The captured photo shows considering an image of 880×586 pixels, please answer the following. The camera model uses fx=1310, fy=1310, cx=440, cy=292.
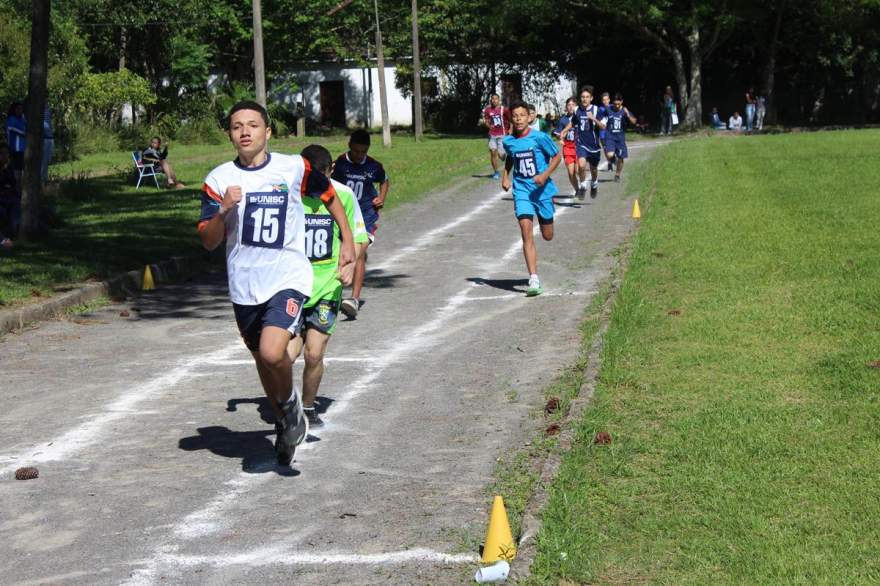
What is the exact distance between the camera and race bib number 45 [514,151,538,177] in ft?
45.5

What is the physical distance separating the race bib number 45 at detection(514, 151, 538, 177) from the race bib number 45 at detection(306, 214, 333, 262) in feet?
18.4

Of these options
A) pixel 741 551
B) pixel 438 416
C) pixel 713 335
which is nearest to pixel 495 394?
pixel 438 416

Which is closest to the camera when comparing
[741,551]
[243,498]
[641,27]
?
[741,551]

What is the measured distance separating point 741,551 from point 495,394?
147 inches

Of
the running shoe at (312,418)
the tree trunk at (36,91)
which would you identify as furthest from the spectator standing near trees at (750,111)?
the running shoe at (312,418)

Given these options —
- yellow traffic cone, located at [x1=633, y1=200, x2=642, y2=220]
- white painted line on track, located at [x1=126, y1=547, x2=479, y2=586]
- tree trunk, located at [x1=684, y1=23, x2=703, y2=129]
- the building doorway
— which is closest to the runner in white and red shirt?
yellow traffic cone, located at [x1=633, y1=200, x2=642, y2=220]

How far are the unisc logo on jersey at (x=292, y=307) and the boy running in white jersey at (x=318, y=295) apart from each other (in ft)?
1.02

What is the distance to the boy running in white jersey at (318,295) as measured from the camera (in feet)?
25.7

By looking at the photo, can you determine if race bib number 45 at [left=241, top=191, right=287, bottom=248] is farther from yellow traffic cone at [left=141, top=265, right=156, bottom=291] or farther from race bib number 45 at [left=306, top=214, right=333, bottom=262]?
yellow traffic cone at [left=141, top=265, right=156, bottom=291]

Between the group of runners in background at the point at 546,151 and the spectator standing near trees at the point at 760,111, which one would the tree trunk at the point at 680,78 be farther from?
the group of runners in background at the point at 546,151

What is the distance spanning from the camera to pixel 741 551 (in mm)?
5371

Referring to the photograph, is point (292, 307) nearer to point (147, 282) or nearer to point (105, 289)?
point (105, 289)

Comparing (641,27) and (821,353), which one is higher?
(641,27)

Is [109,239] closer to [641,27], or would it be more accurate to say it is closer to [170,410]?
[170,410]
